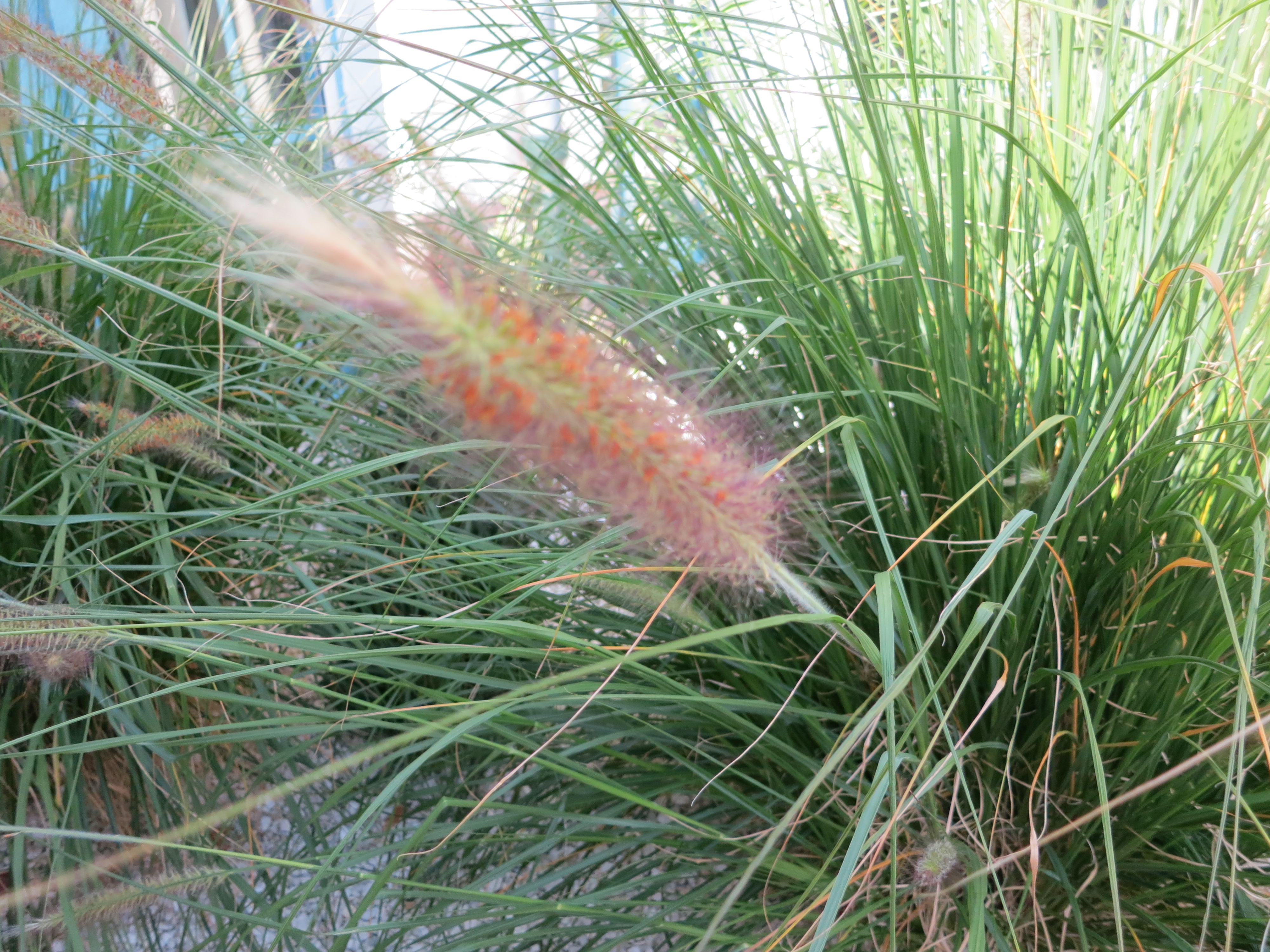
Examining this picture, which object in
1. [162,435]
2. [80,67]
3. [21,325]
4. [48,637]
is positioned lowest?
[48,637]

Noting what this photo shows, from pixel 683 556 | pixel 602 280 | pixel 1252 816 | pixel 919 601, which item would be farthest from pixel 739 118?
pixel 1252 816

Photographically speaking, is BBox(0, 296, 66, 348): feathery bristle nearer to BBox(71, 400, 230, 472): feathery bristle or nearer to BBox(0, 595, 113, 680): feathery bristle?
BBox(71, 400, 230, 472): feathery bristle

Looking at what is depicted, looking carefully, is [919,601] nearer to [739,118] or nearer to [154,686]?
[739,118]

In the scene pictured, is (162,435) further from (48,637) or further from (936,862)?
(936,862)

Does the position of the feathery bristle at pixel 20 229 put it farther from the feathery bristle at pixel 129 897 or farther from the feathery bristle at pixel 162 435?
the feathery bristle at pixel 129 897

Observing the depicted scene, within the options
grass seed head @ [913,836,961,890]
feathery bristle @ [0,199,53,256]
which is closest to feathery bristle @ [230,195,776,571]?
grass seed head @ [913,836,961,890]

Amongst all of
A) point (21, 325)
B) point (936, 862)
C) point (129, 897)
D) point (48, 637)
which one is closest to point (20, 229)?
point (21, 325)
